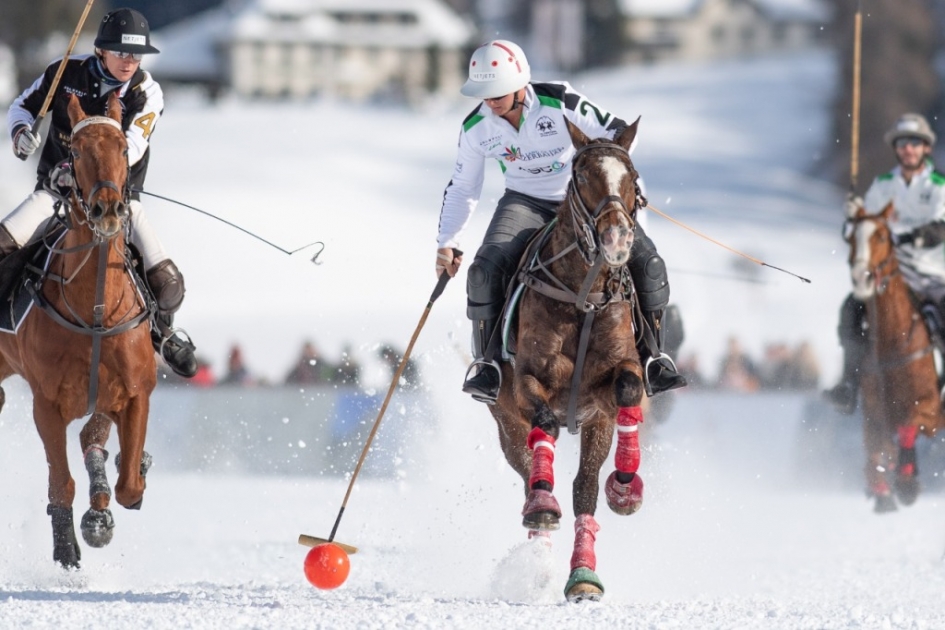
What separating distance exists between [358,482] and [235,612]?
258 inches

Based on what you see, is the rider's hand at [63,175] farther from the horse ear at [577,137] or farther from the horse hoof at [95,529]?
the horse ear at [577,137]

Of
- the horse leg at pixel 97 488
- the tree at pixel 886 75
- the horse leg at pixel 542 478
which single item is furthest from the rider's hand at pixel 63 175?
the tree at pixel 886 75

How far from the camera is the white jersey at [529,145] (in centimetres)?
841

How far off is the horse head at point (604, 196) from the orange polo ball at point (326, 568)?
186 cm

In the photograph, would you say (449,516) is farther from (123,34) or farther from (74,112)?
(74,112)

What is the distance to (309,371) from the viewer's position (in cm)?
1591

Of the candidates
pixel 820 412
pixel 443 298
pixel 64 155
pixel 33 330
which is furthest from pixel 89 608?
pixel 443 298

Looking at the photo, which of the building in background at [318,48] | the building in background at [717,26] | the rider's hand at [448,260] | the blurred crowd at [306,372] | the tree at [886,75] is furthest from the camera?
the building in background at [717,26]

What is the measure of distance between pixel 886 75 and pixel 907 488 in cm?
3672

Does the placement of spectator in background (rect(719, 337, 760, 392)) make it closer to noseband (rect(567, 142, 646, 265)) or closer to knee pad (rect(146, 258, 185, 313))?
knee pad (rect(146, 258, 185, 313))

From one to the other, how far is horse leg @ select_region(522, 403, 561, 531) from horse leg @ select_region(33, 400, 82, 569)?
2.39m

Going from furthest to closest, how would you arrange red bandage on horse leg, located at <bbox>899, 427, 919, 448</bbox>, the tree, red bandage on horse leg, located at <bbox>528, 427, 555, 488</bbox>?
the tree < red bandage on horse leg, located at <bbox>899, 427, 919, 448</bbox> < red bandage on horse leg, located at <bbox>528, 427, 555, 488</bbox>

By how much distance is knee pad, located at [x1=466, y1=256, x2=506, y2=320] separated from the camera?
851 centimetres

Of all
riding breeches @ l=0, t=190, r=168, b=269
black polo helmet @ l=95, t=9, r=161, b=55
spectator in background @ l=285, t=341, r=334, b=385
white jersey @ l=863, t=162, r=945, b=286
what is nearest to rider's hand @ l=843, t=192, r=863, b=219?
white jersey @ l=863, t=162, r=945, b=286
